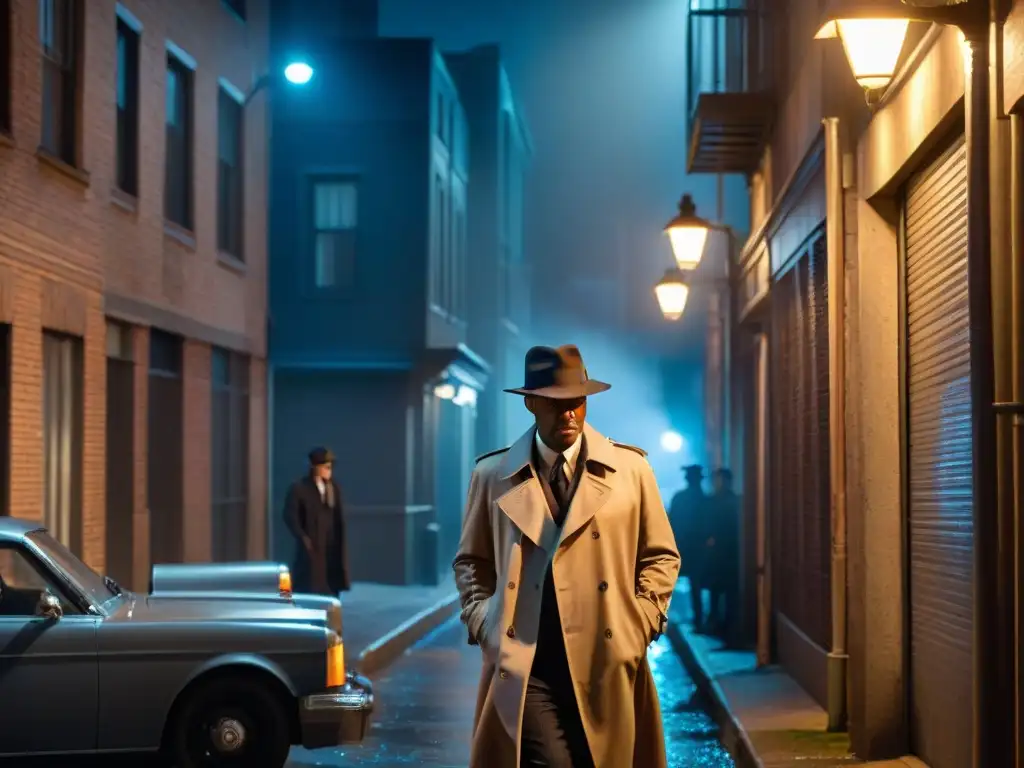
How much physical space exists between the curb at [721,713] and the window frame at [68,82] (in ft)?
22.9

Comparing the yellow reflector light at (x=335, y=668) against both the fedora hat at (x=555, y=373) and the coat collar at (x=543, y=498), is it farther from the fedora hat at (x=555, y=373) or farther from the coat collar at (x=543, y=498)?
the fedora hat at (x=555, y=373)

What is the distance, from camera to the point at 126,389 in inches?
687

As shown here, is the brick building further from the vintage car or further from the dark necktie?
the dark necktie

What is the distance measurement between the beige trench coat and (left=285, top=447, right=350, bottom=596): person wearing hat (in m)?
10.1

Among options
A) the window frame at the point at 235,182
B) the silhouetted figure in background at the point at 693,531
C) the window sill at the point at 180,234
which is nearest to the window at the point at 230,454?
the window frame at the point at 235,182

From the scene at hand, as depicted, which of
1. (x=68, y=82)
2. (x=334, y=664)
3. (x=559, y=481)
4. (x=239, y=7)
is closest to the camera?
(x=559, y=481)

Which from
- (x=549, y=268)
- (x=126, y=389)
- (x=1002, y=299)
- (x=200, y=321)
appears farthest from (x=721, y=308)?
(x=549, y=268)

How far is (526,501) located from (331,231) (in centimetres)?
2231

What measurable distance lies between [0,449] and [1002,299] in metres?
9.53

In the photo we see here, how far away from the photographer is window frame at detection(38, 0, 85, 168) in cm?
1545

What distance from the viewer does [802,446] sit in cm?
1350

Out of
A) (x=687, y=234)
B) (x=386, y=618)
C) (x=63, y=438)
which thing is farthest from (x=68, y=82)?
(x=386, y=618)

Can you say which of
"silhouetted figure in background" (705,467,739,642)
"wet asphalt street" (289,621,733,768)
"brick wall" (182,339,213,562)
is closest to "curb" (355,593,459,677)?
"wet asphalt street" (289,621,733,768)

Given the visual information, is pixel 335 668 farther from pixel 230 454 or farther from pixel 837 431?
pixel 230 454
